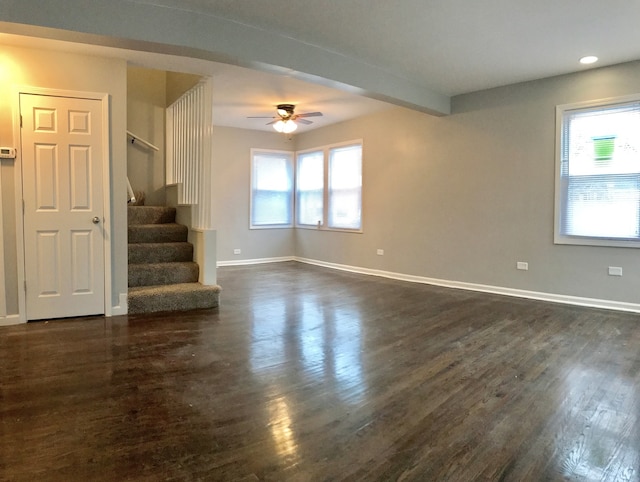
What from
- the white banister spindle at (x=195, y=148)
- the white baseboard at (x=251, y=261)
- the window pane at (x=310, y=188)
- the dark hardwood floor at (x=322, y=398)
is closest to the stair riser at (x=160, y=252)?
the white banister spindle at (x=195, y=148)

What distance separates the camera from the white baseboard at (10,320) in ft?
13.3

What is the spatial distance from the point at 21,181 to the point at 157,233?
172cm

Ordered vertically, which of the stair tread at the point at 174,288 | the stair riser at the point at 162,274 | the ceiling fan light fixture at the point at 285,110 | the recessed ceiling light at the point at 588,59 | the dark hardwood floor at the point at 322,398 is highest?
the recessed ceiling light at the point at 588,59

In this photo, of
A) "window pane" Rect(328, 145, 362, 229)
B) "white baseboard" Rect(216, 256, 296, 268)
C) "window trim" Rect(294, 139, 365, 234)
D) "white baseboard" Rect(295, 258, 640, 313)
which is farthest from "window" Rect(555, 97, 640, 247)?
"white baseboard" Rect(216, 256, 296, 268)

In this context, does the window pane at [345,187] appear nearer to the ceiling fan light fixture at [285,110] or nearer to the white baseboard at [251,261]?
the white baseboard at [251,261]

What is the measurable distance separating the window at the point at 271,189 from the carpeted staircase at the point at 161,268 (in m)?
3.07

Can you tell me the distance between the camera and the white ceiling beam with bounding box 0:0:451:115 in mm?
3000

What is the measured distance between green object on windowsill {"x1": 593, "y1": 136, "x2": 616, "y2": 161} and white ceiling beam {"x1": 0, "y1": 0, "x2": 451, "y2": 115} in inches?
109

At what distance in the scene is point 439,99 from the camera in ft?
19.6

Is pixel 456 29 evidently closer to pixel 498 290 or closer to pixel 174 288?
pixel 498 290

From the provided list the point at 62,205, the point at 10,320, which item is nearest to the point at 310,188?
the point at 62,205

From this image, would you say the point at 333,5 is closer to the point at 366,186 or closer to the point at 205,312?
the point at 205,312

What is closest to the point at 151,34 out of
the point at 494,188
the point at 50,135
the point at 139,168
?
the point at 50,135

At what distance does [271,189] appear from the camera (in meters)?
9.12
